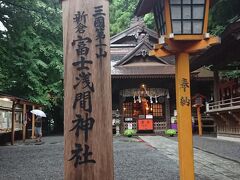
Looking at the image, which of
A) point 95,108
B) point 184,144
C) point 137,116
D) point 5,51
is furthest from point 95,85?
point 137,116

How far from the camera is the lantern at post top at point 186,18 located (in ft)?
21.4

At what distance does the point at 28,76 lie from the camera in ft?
74.1

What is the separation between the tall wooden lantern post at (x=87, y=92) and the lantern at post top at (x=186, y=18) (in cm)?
207

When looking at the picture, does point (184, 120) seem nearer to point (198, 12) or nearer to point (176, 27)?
point (176, 27)

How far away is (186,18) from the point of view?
21.7 feet

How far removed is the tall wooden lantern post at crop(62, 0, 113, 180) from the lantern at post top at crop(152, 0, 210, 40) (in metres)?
2.07

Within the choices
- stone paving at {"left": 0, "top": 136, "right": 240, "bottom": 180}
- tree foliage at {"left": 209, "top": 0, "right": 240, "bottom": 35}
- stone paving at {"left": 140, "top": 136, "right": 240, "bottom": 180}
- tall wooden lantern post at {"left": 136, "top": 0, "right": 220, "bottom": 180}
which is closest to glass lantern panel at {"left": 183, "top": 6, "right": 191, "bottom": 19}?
tall wooden lantern post at {"left": 136, "top": 0, "right": 220, "bottom": 180}

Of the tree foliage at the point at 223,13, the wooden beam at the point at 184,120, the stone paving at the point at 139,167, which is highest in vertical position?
the tree foliage at the point at 223,13

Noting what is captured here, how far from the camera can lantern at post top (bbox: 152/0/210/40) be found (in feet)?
21.4

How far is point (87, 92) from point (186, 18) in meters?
2.92

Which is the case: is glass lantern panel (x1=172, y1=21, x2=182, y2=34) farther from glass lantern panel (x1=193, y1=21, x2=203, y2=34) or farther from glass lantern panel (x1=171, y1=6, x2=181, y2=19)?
glass lantern panel (x1=193, y1=21, x2=203, y2=34)

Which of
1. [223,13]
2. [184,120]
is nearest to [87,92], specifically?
[184,120]

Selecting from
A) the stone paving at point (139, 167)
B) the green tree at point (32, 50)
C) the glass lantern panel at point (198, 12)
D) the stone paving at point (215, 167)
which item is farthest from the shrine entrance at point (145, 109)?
the glass lantern panel at point (198, 12)

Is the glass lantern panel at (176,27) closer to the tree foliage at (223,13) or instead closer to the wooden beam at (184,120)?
the wooden beam at (184,120)
